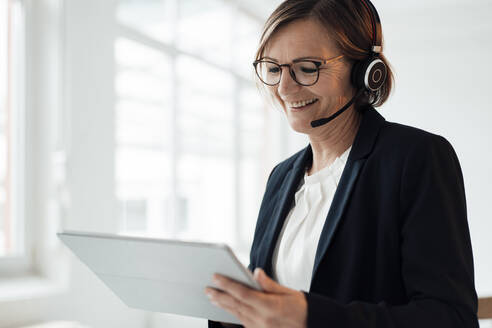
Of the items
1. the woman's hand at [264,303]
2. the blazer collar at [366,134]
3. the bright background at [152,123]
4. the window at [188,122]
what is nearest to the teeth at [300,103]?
the blazer collar at [366,134]

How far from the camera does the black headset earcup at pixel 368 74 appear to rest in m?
0.99

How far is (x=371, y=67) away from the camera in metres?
0.99

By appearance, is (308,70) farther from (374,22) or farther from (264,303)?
(264,303)

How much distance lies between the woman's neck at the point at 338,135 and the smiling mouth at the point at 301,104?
58 millimetres

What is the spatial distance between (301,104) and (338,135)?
11 centimetres

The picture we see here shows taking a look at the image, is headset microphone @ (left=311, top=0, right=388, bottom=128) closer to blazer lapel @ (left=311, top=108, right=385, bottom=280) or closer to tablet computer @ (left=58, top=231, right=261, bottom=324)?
blazer lapel @ (left=311, top=108, right=385, bottom=280)

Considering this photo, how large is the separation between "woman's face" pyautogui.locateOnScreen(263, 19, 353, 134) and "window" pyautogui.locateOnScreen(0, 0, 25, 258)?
1860mm

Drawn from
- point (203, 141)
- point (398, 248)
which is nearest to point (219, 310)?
point (398, 248)

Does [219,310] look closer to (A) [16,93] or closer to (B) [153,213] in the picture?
(A) [16,93]

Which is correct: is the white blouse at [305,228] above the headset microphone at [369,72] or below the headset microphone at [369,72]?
below

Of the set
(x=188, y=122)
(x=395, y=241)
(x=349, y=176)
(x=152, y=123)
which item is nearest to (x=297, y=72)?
(x=349, y=176)

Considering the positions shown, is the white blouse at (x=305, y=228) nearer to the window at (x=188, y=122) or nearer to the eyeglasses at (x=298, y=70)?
the eyeglasses at (x=298, y=70)

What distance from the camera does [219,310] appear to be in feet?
2.72

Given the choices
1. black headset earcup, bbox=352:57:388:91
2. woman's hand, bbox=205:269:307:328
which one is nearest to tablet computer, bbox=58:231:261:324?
woman's hand, bbox=205:269:307:328
